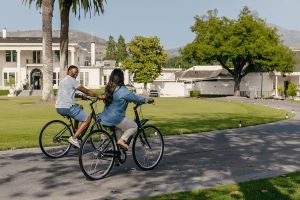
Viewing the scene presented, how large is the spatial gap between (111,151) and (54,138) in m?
2.15

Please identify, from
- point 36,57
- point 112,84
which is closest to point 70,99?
point 112,84

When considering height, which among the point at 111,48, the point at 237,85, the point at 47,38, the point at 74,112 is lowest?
the point at 74,112

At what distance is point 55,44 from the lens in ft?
265

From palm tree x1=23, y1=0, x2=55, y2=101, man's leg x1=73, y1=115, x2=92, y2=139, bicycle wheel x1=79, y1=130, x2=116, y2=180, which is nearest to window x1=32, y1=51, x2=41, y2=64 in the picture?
palm tree x1=23, y1=0, x2=55, y2=101

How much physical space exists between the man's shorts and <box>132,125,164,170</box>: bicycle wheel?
5.12 feet

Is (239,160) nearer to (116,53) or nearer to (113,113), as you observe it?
(113,113)

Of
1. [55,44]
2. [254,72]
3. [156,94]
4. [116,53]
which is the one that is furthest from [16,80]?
[116,53]

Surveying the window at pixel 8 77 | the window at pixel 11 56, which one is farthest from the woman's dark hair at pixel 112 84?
the window at pixel 11 56

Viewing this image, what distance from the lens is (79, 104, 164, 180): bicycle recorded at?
749 centimetres

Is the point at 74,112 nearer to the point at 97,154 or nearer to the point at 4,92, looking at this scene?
the point at 97,154

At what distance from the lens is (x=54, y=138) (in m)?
9.56

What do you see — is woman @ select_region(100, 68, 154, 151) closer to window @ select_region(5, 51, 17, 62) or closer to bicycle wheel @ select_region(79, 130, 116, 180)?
bicycle wheel @ select_region(79, 130, 116, 180)

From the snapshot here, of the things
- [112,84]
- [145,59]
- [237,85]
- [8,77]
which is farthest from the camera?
[8,77]

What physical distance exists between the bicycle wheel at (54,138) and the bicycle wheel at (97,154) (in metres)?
2.05
